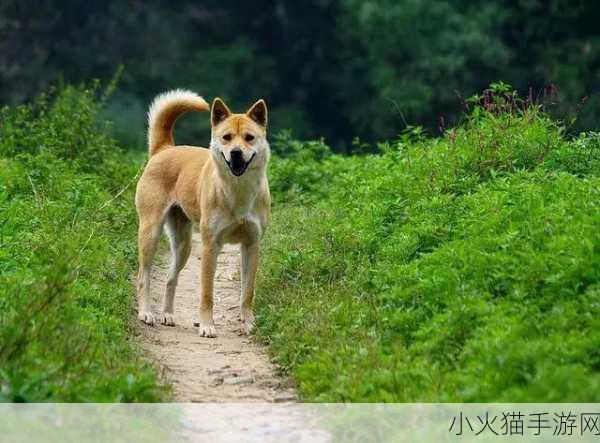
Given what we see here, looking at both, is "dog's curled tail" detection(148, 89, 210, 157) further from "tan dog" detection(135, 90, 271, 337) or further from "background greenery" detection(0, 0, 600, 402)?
"background greenery" detection(0, 0, 600, 402)

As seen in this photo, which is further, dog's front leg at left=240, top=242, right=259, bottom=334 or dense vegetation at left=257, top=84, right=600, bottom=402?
dog's front leg at left=240, top=242, right=259, bottom=334

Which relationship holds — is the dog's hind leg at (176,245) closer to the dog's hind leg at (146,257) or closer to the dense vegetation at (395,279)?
the dog's hind leg at (146,257)

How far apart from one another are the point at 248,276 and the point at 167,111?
1.80 m

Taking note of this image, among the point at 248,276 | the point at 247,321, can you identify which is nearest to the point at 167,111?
the point at 248,276

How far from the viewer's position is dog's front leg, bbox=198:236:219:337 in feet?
27.1

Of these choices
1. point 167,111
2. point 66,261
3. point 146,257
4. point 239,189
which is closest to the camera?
point 66,261

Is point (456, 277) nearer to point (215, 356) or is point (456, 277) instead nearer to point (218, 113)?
point (215, 356)

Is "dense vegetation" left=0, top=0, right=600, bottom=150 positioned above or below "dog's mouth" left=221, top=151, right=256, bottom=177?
above

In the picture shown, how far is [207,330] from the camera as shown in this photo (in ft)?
27.0

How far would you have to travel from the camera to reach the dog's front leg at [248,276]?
846 centimetres

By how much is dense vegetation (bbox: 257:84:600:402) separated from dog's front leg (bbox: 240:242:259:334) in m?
0.17

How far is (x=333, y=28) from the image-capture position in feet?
95.6

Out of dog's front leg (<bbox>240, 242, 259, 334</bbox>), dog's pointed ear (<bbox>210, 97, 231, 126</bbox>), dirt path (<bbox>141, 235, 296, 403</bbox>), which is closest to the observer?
dirt path (<bbox>141, 235, 296, 403</bbox>)

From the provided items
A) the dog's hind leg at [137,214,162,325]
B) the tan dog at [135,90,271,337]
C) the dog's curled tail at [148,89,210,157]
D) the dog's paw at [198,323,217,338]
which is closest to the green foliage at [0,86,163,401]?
the dog's hind leg at [137,214,162,325]
